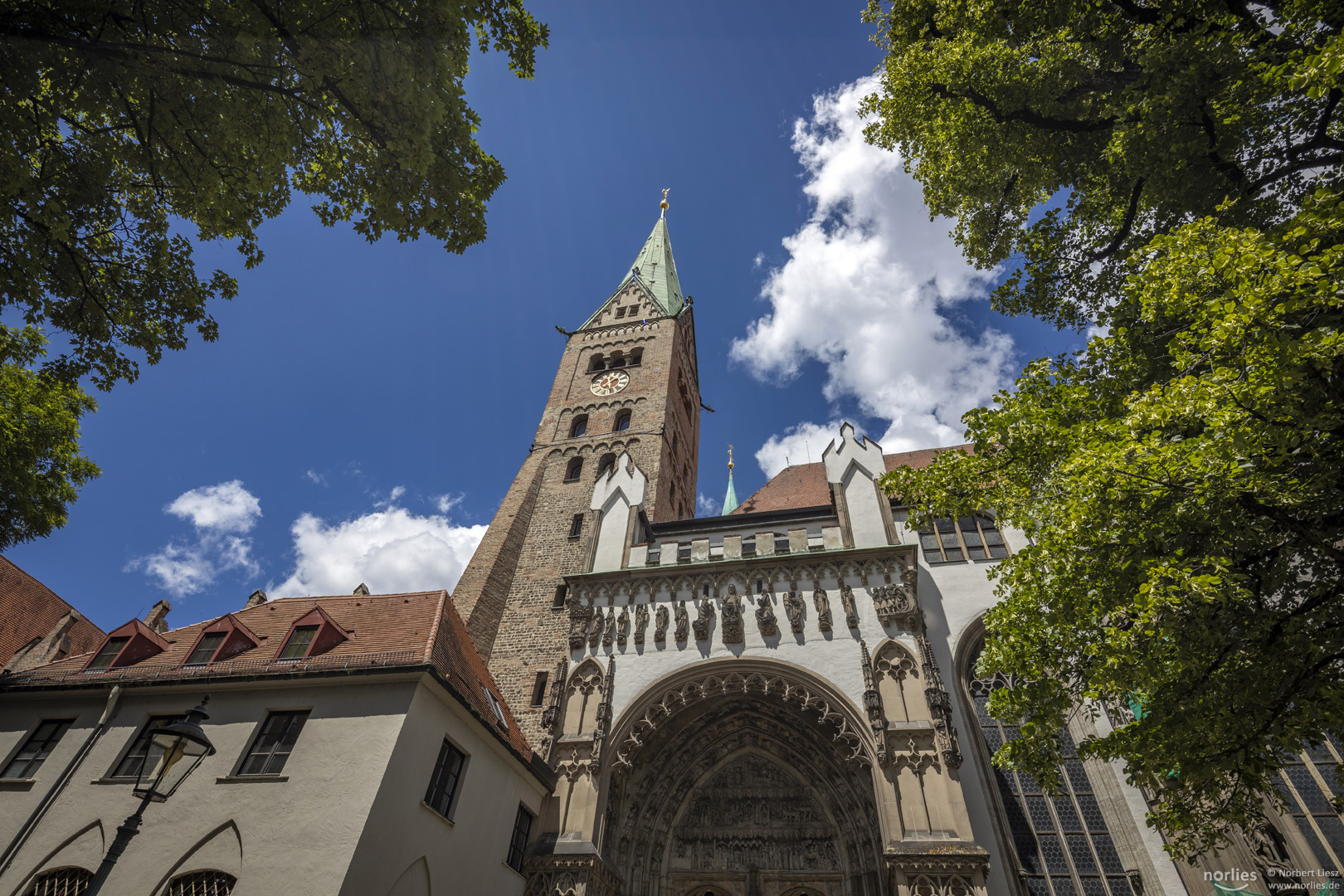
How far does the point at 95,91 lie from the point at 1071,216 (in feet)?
40.3

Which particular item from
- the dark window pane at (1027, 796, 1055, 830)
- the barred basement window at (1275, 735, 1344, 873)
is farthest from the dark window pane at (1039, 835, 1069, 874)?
the barred basement window at (1275, 735, 1344, 873)

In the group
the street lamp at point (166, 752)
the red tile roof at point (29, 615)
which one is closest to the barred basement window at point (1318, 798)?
the street lamp at point (166, 752)

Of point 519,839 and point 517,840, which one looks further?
point 519,839

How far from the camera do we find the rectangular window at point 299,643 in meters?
11.6

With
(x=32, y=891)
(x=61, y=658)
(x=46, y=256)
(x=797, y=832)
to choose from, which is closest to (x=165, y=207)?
(x=46, y=256)

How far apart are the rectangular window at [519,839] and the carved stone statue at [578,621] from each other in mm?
3499

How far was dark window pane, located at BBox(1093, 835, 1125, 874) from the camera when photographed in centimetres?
1138

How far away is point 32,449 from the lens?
13.3m

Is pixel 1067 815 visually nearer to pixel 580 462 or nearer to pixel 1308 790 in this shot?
pixel 1308 790

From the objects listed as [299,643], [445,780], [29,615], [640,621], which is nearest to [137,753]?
[299,643]

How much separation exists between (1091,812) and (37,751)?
1863 centimetres

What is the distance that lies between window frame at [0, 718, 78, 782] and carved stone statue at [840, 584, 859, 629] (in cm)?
1446

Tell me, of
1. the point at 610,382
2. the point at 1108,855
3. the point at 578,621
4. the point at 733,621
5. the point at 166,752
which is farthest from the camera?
the point at 610,382

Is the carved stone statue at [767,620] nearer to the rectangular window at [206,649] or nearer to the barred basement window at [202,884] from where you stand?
the barred basement window at [202,884]
